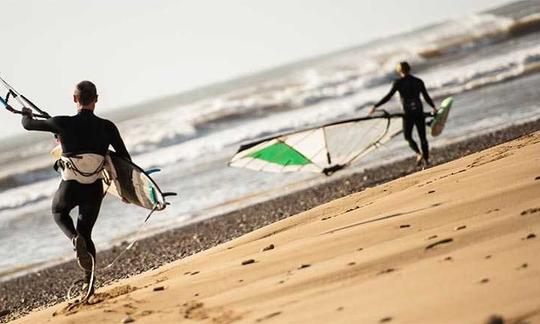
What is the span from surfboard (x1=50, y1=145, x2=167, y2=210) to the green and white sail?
10.1 feet

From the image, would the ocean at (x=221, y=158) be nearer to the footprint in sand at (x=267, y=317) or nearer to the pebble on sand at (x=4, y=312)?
the pebble on sand at (x=4, y=312)

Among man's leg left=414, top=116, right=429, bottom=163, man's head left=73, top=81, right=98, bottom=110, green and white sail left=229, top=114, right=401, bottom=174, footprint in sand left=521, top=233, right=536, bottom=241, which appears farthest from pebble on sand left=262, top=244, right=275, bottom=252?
man's leg left=414, top=116, right=429, bottom=163

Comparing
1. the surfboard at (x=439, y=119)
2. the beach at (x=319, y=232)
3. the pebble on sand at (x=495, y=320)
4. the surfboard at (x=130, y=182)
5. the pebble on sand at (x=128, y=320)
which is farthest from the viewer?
the surfboard at (x=439, y=119)

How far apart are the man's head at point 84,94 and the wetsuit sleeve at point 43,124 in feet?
0.69

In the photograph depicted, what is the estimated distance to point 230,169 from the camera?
1514cm

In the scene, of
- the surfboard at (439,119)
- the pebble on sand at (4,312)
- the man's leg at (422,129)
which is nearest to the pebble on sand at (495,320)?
the pebble on sand at (4,312)

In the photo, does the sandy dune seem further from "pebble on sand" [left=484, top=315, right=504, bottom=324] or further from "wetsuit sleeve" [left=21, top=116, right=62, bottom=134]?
"wetsuit sleeve" [left=21, top=116, right=62, bottom=134]

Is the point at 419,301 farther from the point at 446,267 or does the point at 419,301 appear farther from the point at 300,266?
the point at 300,266

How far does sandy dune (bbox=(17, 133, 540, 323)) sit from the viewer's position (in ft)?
8.96

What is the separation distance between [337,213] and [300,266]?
2017 mm

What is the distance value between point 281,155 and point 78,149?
15.6 feet

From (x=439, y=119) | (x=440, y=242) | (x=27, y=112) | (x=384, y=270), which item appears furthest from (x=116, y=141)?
(x=439, y=119)

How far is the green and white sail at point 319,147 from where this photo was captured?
8.49 metres

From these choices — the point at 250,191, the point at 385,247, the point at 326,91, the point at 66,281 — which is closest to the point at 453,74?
the point at 326,91
